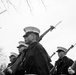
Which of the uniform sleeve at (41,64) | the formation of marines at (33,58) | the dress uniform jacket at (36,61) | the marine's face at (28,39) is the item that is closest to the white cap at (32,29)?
the formation of marines at (33,58)

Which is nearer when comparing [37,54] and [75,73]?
[37,54]

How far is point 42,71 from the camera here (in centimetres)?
646

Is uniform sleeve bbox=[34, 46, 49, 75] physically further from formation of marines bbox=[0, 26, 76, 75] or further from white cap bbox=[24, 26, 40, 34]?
white cap bbox=[24, 26, 40, 34]

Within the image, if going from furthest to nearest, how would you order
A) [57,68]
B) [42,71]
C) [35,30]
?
[57,68]
[35,30]
[42,71]

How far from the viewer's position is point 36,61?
21.5 ft

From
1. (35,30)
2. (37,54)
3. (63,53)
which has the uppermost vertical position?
(63,53)

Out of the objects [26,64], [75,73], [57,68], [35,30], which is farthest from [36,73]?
[57,68]

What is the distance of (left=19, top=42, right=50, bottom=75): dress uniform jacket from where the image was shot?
650 centimetres

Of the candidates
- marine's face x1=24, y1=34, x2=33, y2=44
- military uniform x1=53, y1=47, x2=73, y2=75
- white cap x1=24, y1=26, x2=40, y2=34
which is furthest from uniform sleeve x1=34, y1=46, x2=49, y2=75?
military uniform x1=53, y1=47, x2=73, y2=75

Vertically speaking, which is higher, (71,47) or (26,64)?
(71,47)

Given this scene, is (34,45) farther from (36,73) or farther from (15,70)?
(15,70)

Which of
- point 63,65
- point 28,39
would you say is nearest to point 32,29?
point 28,39

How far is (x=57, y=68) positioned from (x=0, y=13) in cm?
692

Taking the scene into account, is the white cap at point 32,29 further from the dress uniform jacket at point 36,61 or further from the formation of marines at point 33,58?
the dress uniform jacket at point 36,61
